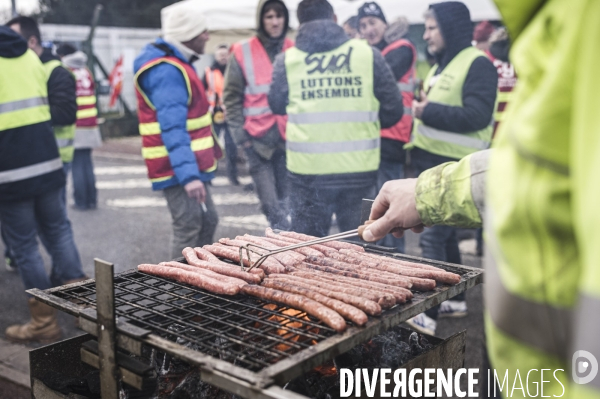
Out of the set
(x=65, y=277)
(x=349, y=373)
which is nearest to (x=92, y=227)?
(x=65, y=277)

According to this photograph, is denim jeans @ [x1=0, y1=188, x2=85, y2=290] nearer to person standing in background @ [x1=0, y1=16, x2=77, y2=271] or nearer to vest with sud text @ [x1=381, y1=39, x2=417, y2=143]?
person standing in background @ [x1=0, y1=16, x2=77, y2=271]

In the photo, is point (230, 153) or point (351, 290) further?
point (230, 153)

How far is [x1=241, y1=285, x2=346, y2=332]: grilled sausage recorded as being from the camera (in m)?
2.36

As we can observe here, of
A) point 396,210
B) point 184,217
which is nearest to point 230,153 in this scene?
point 184,217

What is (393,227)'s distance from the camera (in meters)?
2.40

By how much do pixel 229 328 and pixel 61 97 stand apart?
14.1ft

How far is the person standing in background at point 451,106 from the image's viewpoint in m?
5.20

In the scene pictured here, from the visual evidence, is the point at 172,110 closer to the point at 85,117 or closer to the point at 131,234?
the point at 131,234

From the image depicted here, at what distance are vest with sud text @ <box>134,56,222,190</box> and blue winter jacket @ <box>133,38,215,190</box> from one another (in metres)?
0.06

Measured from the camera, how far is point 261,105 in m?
6.76

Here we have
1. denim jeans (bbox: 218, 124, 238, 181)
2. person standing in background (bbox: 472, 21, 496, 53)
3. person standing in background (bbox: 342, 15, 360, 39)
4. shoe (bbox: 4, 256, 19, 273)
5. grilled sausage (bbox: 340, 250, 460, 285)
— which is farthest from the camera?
denim jeans (bbox: 218, 124, 238, 181)

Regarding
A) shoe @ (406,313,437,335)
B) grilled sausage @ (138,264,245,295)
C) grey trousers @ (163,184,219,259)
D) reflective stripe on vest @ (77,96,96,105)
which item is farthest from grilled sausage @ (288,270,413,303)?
reflective stripe on vest @ (77,96,96,105)

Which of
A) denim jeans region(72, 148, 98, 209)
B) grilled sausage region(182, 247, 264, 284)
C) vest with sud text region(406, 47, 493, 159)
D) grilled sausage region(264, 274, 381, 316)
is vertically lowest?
denim jeans region(72, 148, 98, 209)

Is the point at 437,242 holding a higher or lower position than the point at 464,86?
lower
